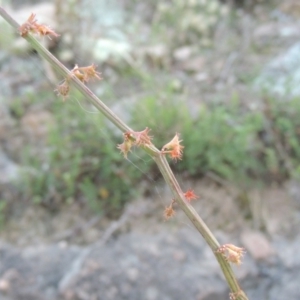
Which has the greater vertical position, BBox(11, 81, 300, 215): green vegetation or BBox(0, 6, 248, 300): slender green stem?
BBox(11, 81, 300, 215): green vegetation

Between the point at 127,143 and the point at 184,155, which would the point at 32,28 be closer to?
the point at 127,143

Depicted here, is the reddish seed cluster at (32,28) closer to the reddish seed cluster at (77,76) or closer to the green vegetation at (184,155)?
the reddish seed cluster at (77,76)

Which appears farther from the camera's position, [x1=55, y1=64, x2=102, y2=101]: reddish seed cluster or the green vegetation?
the green vegetation

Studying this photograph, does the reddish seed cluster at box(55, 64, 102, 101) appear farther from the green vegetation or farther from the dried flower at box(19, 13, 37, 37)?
the green vegetation

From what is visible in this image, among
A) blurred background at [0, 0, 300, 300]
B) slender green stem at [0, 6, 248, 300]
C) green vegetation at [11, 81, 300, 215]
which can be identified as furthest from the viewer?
green vegetation at [11, 81, 300, 215]

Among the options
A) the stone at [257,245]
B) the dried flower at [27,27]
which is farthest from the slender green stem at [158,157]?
the stone at [257,245]

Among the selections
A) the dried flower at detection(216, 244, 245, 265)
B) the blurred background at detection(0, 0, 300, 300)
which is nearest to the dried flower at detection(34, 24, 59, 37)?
the dried flower at detection(216, 244, 245, 265)
